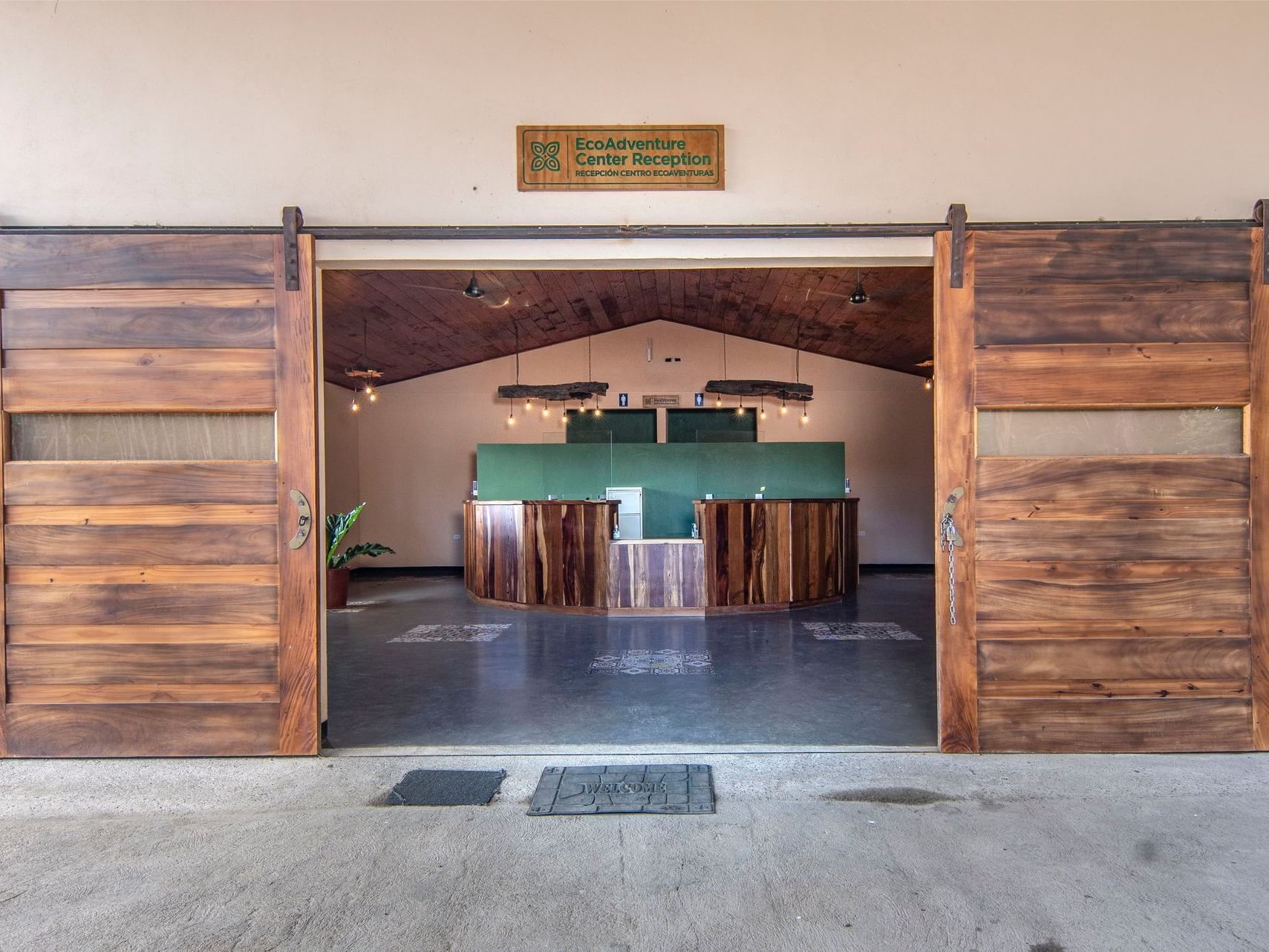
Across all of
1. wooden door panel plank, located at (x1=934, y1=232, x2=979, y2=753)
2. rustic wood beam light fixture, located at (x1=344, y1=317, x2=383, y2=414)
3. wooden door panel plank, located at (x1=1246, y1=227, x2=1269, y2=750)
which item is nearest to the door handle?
wooden door panel plank, located at (x1=934, y1=232, x2=979, y2=753)

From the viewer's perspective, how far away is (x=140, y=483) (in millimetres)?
2703

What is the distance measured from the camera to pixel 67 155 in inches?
107

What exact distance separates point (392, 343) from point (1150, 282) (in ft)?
24.7

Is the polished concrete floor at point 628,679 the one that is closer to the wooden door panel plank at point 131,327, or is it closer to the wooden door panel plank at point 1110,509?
the wooden door panel plank at point 1110,509

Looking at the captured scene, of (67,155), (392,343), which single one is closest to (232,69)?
(67,155)

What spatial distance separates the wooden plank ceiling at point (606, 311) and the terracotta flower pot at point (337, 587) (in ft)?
8.50

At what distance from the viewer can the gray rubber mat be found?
235 centimetres

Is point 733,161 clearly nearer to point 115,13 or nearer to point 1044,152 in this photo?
point 1044,152

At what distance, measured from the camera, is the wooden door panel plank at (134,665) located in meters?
2.67

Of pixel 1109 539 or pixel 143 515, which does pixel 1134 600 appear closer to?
pixel 1109 539

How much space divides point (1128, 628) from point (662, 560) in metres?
4.14

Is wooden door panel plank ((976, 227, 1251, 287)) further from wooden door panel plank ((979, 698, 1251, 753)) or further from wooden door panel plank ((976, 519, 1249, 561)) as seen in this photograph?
wooden door panel plank ((979, 698, 1251, 753))

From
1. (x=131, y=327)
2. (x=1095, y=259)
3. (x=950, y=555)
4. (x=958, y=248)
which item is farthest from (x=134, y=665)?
(x=1095, y=259)

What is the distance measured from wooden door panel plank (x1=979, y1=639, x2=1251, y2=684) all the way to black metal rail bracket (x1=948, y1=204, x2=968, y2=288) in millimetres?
1465
